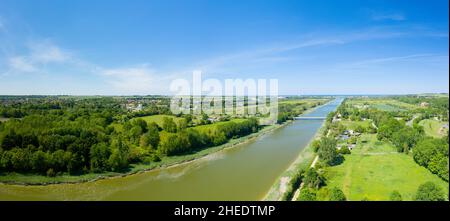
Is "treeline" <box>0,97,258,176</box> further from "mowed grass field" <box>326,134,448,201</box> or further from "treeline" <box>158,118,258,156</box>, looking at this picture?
"mowed grass field" <box>326,134,448,201</box>

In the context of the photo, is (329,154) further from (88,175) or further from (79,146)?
(79,146)

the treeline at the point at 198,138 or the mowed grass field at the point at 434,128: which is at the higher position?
the mowed grass field at the point at 434,128

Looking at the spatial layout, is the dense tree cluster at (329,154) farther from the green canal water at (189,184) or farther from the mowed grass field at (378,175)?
the green canal water at (189,184)

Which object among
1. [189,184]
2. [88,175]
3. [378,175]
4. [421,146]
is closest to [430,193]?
[378,175]

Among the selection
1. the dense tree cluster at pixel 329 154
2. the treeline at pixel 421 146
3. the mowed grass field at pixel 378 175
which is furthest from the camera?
the dense tree cluster at pixel 329 154

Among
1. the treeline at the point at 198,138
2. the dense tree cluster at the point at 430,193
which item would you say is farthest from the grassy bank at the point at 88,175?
the dense tree cluster at the point at 430,193
